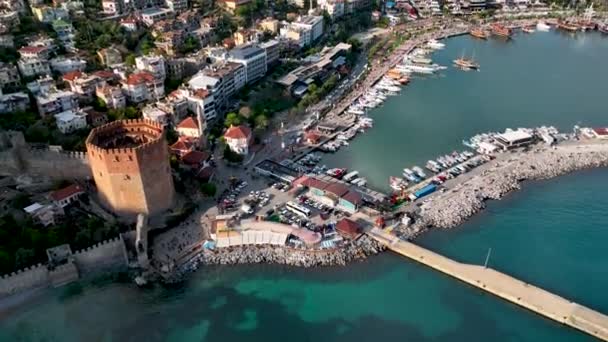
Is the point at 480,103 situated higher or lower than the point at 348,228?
higher

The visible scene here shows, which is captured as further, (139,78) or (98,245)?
(139,78)

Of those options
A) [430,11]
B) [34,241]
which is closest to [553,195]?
[34,241]

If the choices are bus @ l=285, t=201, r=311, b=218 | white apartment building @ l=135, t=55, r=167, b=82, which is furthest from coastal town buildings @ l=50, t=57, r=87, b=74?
bus @ l=285, t=201, r=311, b=218

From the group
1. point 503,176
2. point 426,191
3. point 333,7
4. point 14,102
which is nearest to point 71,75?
point 14,102

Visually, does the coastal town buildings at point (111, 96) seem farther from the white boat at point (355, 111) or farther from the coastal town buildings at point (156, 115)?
the white boat at point (355, 111)

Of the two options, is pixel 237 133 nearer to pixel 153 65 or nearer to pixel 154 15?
pixel 153 65

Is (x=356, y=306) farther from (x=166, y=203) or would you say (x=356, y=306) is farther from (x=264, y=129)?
(x=264, y=129)

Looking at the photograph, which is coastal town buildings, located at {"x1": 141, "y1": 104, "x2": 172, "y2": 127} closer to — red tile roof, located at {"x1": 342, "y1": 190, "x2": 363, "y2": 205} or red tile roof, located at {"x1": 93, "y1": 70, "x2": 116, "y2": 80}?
red tile roof, located at {"x1": 93, "y1": 70, "x2": 116, "y2": 80}
